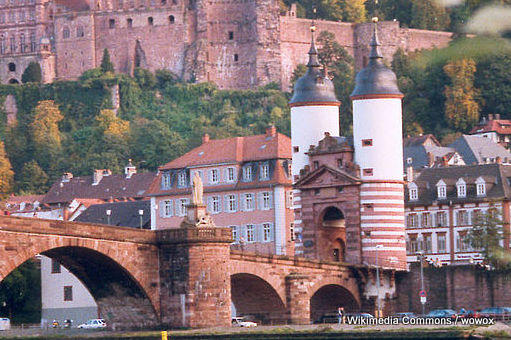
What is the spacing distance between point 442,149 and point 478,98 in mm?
22769

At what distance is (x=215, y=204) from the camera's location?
395 feet

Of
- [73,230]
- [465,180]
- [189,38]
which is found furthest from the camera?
[189,38]

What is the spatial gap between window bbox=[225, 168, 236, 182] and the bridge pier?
91.7 ft

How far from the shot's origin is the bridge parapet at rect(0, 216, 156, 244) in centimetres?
7600

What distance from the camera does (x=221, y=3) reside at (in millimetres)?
180750

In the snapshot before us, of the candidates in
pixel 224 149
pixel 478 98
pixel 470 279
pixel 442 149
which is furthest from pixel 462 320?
pixel 478 98

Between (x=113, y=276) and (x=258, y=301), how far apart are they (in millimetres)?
12086

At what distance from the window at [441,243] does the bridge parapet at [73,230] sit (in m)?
32.5

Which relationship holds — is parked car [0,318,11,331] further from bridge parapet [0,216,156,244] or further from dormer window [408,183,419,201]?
dormer window [408,183,419,201]

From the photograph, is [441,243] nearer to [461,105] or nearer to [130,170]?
[461,105]

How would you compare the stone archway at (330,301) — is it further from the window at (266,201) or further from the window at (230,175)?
the window at (230,175)

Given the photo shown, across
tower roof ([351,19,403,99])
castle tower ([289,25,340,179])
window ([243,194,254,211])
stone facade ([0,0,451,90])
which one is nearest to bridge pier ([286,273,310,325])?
castle tower ([289,25,340,179])

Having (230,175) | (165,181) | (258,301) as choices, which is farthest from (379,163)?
(165,181)

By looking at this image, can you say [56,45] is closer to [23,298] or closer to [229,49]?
[229,49]
